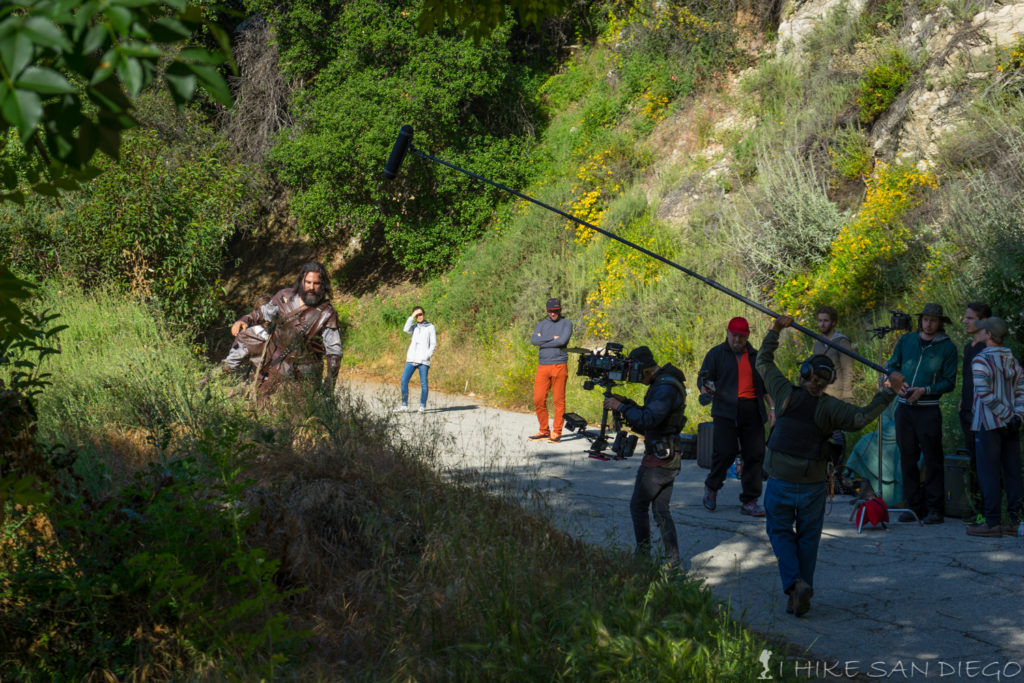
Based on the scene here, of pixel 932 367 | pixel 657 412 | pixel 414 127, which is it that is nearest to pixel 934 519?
pixel 932 367

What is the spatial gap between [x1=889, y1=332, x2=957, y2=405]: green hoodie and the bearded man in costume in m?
5.22

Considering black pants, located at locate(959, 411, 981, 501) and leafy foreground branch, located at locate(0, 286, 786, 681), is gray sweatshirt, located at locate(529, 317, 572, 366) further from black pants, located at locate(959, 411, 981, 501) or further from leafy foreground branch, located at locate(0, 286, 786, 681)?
leafy foreground branch, located at locate(0, 286, 786, 681)

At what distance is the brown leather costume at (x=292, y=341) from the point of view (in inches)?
328

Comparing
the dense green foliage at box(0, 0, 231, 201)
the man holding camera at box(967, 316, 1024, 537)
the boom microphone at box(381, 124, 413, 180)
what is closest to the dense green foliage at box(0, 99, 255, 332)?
the boom microphone at box(381, 124, 413, 180)

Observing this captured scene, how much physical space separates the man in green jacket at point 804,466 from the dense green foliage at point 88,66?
4329 millimetres

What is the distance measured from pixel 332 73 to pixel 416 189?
3.96 metres

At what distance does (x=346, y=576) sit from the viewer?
518 centimetres

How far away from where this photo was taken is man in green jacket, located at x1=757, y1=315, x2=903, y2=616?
571 centimetres

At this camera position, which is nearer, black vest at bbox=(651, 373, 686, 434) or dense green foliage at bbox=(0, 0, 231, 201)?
dense green foliage at bbox=(0, 0, 231, 201)

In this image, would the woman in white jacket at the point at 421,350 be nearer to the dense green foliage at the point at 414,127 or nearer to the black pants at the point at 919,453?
the black pants at the point at 919,453

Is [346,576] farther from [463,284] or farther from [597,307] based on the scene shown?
[463,284]

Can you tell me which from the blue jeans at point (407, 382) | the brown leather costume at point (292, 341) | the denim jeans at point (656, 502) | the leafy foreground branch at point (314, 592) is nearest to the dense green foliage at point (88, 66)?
the leafy foreground branch at point (314, 592)

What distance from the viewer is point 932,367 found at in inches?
322

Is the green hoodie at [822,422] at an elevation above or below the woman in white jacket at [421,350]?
below
